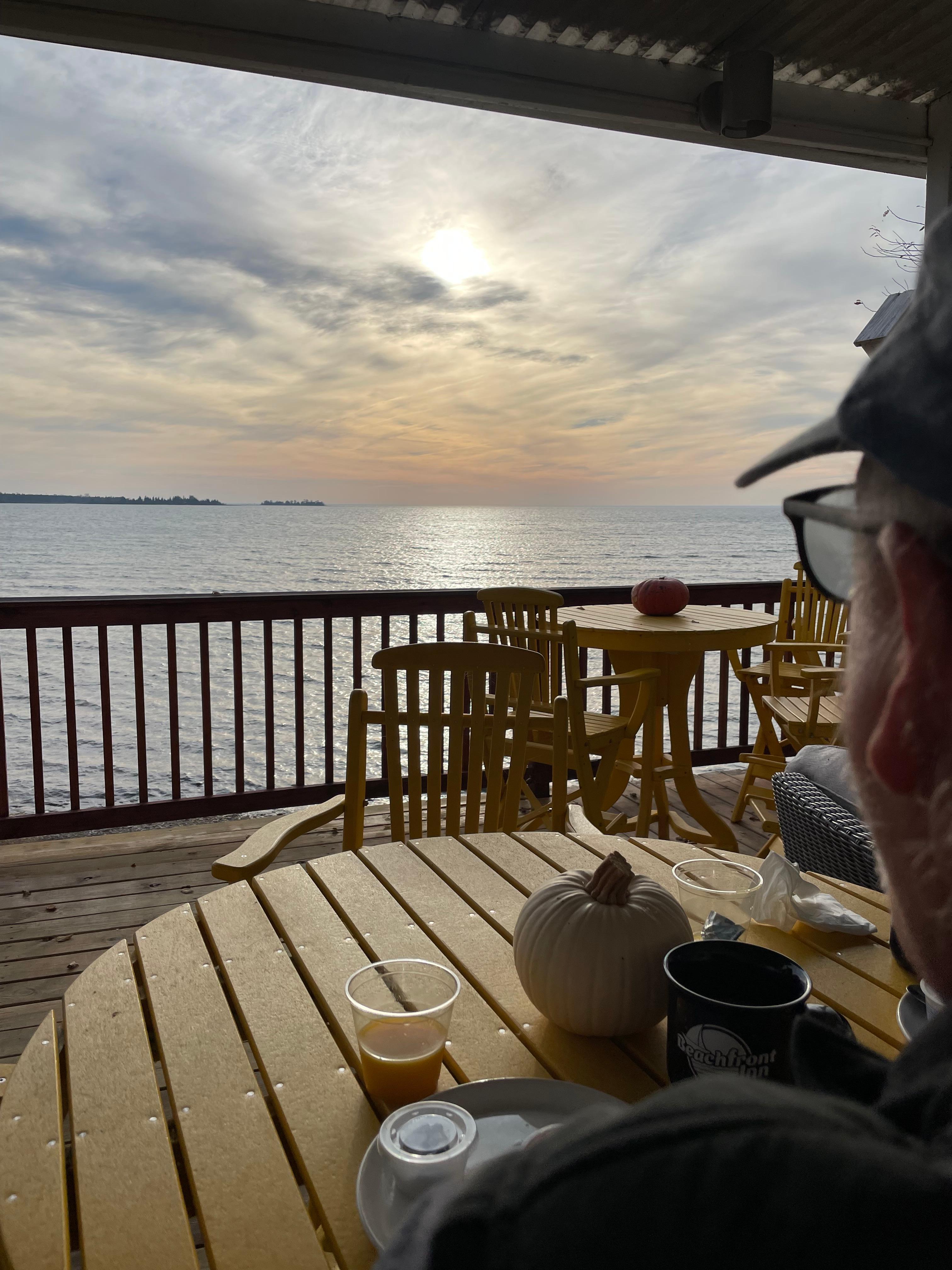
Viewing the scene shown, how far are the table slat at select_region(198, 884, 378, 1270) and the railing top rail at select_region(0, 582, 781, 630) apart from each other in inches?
103

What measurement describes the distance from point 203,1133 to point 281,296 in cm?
2646

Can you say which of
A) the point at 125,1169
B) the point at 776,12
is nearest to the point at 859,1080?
the point at 125,1169

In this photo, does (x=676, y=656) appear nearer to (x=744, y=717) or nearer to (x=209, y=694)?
(x=744, y=717)

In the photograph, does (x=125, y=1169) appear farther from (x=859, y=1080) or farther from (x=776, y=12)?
(x=776, y=12)

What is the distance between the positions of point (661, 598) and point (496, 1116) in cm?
351

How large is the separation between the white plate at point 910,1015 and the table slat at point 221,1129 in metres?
0.67

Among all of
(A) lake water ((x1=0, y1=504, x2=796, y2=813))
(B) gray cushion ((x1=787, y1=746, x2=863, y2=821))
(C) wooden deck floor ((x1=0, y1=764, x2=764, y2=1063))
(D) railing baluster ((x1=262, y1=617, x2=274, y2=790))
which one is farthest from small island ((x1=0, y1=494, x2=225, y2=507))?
(B) gray cushion ((x1=787, y1=746, x2=863, y2=821))

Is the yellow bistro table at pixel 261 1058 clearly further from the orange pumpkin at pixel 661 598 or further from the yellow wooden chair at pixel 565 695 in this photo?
the orange pumpkin at pixel 661 598

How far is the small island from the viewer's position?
33.7 meters

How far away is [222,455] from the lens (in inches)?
1242

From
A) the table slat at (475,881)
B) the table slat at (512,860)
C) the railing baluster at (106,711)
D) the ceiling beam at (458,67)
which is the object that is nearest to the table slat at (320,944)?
the table slat at (475,881)

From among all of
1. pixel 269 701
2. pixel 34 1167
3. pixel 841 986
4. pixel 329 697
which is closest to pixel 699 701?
pixel 329 697

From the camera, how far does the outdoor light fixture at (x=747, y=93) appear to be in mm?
3590

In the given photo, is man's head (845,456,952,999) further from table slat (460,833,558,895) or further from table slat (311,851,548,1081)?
table slat (460,833,558,895)
